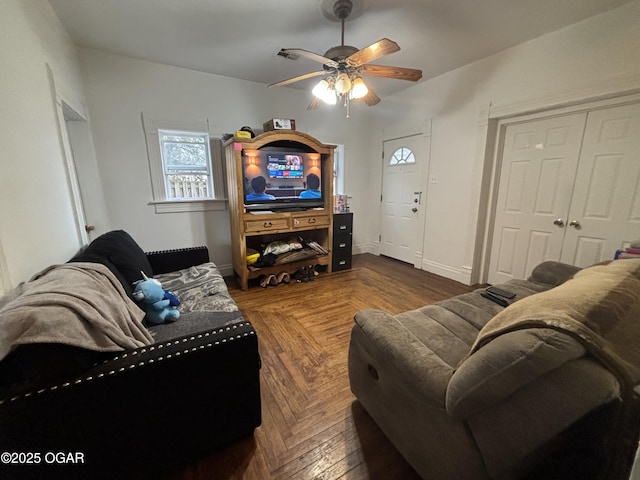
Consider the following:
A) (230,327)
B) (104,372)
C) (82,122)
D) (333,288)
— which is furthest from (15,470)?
(82,122)

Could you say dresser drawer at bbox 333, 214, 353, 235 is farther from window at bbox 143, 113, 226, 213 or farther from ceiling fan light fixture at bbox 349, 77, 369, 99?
ceiling fan light fixture at bbox 349, 77, 369, 99

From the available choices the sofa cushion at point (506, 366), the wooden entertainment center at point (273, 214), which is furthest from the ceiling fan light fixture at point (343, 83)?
the sofa cushion at point (506, 366)

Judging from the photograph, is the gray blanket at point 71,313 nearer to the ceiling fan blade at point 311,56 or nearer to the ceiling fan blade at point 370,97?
the ceiling fan blade at point 311,56

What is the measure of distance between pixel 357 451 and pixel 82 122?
3.56 m

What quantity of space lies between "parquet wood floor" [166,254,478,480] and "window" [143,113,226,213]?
136 cm

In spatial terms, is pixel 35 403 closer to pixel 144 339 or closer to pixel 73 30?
pixel 144 339

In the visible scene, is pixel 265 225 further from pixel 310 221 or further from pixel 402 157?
pixel 402 157

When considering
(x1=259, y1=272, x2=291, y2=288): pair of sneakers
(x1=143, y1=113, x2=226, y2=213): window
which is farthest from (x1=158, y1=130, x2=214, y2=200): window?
(x1=259, y1=272, x2=291, y2=288): pair of sneakers

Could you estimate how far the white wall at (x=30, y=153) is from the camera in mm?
1151

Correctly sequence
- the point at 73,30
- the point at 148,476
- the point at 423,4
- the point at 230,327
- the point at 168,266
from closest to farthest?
the point at 148,476
the point at 230,327
the point at 423,4
the point at 73,30
the point at 168,266

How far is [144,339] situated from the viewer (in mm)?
1169

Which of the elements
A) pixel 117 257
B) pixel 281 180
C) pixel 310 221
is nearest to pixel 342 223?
pixel 310 221

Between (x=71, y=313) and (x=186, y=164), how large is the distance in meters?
2.74

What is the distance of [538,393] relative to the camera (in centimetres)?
69
